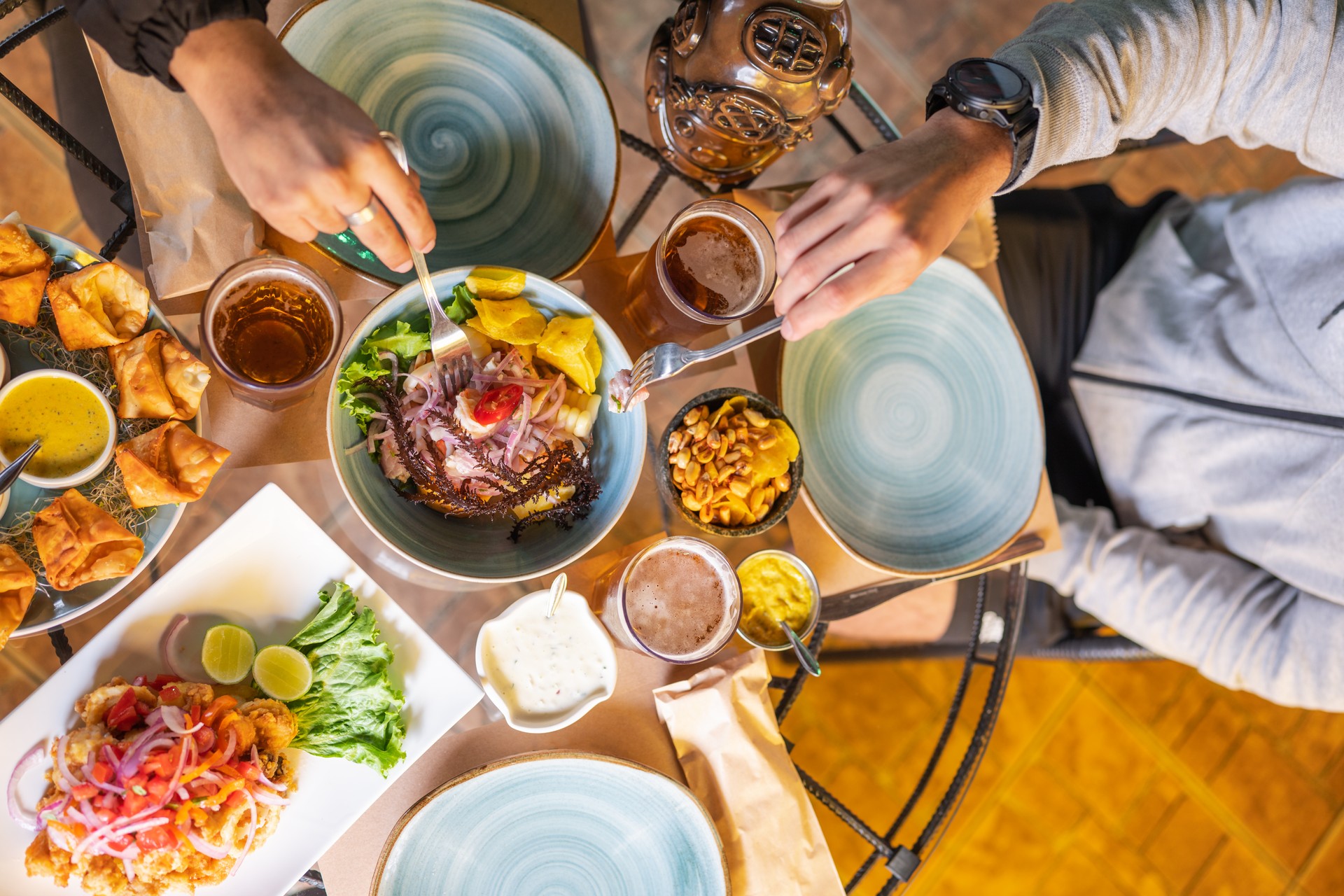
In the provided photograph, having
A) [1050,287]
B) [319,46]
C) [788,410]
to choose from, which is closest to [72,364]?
[319,46]

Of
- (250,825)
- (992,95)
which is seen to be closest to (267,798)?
(250,825)

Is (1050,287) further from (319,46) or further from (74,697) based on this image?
(74,697)

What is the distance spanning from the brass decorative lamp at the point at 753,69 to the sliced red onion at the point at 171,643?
105 cm

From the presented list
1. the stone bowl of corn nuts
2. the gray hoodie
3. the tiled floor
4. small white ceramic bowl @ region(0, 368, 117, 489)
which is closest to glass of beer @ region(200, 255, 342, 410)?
small white ceramic bowl @ region(0, 368, 117, 489)

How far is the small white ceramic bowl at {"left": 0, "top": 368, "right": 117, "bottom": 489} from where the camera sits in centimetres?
104

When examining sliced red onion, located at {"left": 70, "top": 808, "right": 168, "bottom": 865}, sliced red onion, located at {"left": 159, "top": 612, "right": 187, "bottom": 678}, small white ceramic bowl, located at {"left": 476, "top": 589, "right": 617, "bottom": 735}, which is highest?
sliced red onion, located at {"left": 159, "top": 612, "right": 187, "bottom": 678}

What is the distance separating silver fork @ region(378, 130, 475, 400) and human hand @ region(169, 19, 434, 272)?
0.19ft

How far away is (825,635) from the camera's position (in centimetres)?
163

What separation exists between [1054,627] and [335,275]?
170cm

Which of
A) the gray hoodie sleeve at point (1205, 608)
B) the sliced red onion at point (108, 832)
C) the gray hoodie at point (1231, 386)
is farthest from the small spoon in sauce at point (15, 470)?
the gray hoodie sleeve at point (1205, 608)

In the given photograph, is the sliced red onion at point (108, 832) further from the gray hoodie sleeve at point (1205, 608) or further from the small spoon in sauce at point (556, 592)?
the gray hoodie sleeve at point (1205, 608)

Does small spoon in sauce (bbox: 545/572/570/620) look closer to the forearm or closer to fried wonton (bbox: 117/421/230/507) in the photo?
fried wonton (bbox: 117/421/230/507)

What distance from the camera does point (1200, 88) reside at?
150 cm

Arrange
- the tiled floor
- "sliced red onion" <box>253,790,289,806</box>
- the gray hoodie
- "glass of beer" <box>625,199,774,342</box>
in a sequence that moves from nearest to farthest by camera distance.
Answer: "sliced red onion" <box>253,790,289,806</box>, "glass of beer" <box>625,199,774,342</box>, the gray hoodie, the tiled floor
